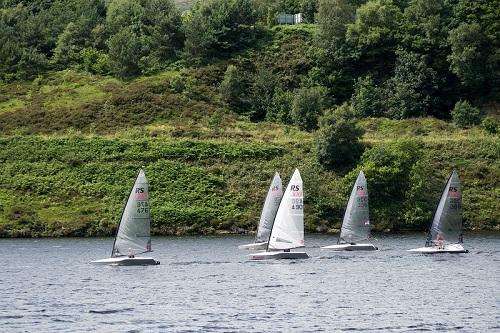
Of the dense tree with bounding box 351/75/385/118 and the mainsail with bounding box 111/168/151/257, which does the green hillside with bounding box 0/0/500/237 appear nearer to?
the dense tree with bounding box 351/75/385/118

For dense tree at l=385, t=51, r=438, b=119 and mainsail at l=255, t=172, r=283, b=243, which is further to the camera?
dense tree at l=385, t=51, r=438, b=119

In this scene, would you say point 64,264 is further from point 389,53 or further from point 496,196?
point 389,53

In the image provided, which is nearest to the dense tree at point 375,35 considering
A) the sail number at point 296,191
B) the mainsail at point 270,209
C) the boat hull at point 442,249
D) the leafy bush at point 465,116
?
the leafy bush at point 465,116

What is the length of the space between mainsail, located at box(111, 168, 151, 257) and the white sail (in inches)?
446

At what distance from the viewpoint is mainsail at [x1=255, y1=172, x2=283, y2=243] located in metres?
90.4

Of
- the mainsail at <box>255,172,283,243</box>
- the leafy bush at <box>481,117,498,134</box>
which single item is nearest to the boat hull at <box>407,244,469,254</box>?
the mainsail at <box>255,172,283,243</box>

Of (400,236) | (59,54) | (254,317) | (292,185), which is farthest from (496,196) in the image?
(59,54)

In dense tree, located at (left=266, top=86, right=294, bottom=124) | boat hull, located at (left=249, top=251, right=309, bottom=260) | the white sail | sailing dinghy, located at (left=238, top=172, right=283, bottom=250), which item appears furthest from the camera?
dense tree, located at (left=266, top=86, right=294, bottom=124)

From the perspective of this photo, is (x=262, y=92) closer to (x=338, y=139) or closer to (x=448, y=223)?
(x=338, y=139)

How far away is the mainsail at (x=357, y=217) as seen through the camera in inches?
3447

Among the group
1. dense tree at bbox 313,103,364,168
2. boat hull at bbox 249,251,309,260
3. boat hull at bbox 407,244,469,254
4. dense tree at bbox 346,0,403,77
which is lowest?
boat hull at bbox 407,244,469,254

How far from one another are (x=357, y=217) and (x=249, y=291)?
2367 centimetres

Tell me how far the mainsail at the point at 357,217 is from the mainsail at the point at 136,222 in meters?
20.3

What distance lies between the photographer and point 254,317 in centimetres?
5700
